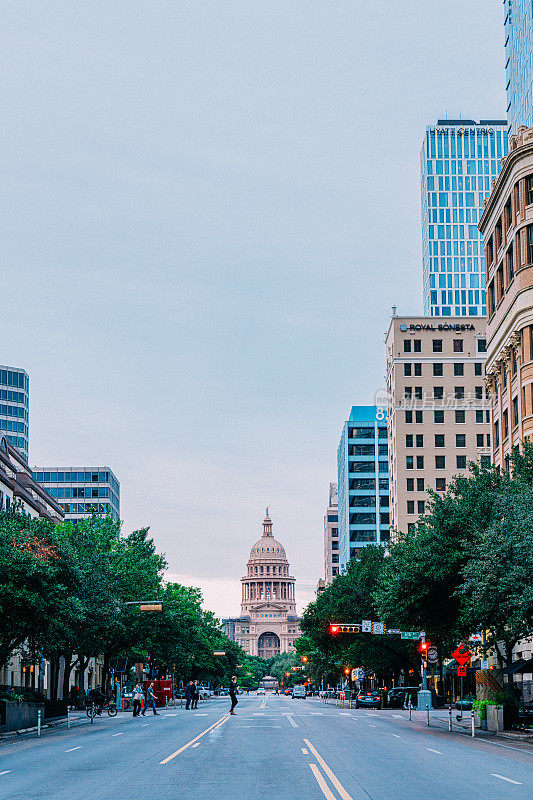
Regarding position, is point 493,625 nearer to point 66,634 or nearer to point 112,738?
point 112,738

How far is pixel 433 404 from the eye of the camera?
→ 13612 centimetres

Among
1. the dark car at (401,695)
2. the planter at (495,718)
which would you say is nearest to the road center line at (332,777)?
the planter at (495,718)

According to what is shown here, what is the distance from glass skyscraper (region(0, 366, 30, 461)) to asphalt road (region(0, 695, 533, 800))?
10148 cm

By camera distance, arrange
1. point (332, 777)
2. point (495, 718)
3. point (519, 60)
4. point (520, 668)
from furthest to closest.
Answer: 1. point (519, 60)
2. point (520, 668)
3. point (495, 718)
4. point (332, 777)

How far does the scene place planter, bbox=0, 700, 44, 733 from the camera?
45156mm

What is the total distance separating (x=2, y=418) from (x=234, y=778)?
401 feet

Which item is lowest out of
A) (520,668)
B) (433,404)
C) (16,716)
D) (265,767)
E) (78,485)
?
(16,716)

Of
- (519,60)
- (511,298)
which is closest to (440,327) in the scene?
(519,60)

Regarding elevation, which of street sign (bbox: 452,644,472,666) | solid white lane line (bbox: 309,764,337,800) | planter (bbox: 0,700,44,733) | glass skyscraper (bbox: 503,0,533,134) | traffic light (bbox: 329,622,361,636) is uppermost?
glass skyscraper (bbox: 503,0,533,134)

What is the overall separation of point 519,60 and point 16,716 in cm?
10858

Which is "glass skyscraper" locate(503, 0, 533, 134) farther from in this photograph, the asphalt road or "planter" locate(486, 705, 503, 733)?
the asphalt road

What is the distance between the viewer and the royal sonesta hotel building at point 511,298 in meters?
58.9

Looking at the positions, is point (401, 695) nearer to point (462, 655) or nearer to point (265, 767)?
point (462, 655)

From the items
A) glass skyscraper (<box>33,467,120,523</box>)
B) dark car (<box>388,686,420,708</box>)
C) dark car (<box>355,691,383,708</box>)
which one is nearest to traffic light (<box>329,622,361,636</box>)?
dark car (<box>388,686,420,708</box>)
